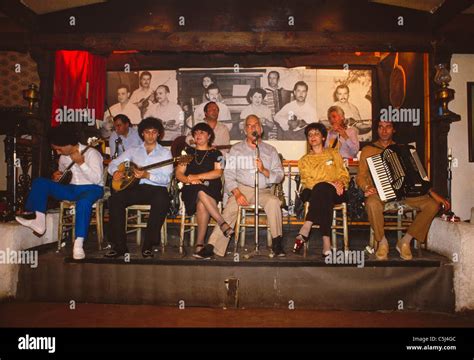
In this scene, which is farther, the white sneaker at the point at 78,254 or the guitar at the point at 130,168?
the guitar at the point at 130,168

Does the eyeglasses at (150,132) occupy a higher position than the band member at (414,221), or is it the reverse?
the eyeglasses at (150,132)

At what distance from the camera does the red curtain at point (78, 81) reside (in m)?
5.04

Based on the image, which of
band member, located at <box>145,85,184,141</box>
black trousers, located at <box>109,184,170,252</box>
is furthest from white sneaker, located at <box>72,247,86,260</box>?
band member, located at <box>145,85,184,141</box>

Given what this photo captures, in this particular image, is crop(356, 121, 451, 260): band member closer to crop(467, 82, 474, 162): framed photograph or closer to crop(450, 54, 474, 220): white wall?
crop(450, 54, 474, 220): white wall

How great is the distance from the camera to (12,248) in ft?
12.6

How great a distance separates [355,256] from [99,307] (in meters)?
2.60

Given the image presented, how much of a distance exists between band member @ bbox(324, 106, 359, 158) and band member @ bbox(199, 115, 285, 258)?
2442mm

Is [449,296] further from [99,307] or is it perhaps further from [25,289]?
[25,289]
